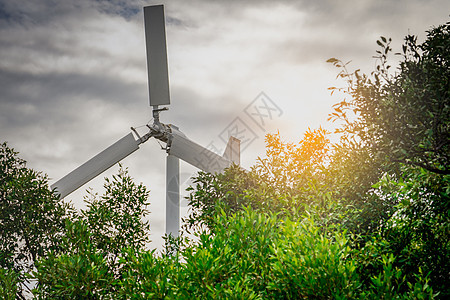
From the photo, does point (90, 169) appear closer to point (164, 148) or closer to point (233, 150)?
point (164, 148)

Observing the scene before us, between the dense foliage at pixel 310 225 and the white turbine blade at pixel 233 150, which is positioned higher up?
the white turbine blade at pixel 233 150

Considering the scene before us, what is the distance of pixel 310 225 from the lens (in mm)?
14414

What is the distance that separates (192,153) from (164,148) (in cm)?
182

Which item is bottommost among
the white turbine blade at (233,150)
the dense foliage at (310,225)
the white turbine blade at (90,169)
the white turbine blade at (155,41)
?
the dense foliage at (310,225)

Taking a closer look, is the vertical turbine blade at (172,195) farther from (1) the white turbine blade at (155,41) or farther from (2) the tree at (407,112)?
(2) the tree at (407,112)

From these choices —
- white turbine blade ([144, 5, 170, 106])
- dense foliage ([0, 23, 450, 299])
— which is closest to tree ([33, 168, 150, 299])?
dense foliage ([0, 23, 450, 299])

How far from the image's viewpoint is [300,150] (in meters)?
22.8

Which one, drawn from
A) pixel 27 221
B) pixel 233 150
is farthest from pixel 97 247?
pixel 233 150

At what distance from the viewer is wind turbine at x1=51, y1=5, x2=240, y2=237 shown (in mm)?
24641

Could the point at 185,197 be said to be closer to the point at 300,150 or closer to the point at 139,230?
the point at 139,230

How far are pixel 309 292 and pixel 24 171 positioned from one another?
58.1 ft

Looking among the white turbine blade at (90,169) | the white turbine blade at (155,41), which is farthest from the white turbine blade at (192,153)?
the white turbine blade at (155,41)

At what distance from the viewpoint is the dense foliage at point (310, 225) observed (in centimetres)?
1221

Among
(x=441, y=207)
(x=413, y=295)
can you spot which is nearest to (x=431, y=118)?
(x=441, y=207)
